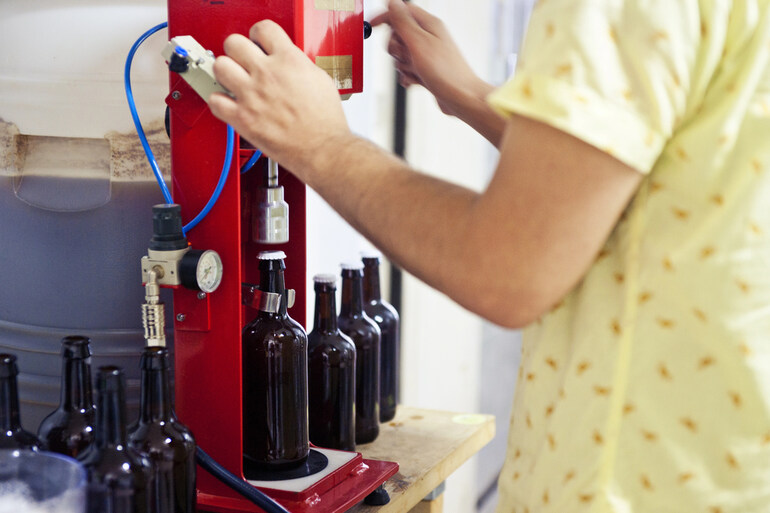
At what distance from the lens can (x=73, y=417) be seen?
3.11ft

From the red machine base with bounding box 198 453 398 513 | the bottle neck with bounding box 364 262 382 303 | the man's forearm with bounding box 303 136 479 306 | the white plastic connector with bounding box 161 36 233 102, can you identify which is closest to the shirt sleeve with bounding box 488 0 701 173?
the man's forearm with bounding box 303 136 479 306

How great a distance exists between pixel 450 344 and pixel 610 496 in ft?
6.42

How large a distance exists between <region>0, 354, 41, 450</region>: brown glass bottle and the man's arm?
347 mm

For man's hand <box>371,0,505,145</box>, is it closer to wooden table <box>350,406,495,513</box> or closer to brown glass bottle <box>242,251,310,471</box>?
brown glass bottle <box>242,251,310,471</box>

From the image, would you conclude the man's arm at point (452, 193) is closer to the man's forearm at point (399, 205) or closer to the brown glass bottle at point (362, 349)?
the man's forearm at point (399, 205)

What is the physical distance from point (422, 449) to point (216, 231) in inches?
21.0

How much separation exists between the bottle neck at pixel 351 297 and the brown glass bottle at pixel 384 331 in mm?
97

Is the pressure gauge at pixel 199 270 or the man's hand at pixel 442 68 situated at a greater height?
the man's hand at pixel 442 68

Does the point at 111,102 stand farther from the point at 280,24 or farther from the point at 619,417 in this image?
the point at 619,417

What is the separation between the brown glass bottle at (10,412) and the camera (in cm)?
88

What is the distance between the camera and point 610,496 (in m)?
0.79

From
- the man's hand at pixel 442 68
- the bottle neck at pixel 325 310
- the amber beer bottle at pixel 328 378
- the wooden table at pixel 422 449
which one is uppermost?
the man's hand at pixel 442 68

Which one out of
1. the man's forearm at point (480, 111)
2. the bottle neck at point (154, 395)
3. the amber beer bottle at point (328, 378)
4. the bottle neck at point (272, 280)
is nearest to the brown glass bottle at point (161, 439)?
the bottle neck at point (154, 395)

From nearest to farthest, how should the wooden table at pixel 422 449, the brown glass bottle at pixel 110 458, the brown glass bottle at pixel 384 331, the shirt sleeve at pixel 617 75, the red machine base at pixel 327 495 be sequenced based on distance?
the shirt sleeve at pixel 617 75
the brown glass bottle at pixel 110 458
the red machine base at pixel 327 495
the wooden table at pixel 422 449
the brown glass bottle at pixel 384 331
